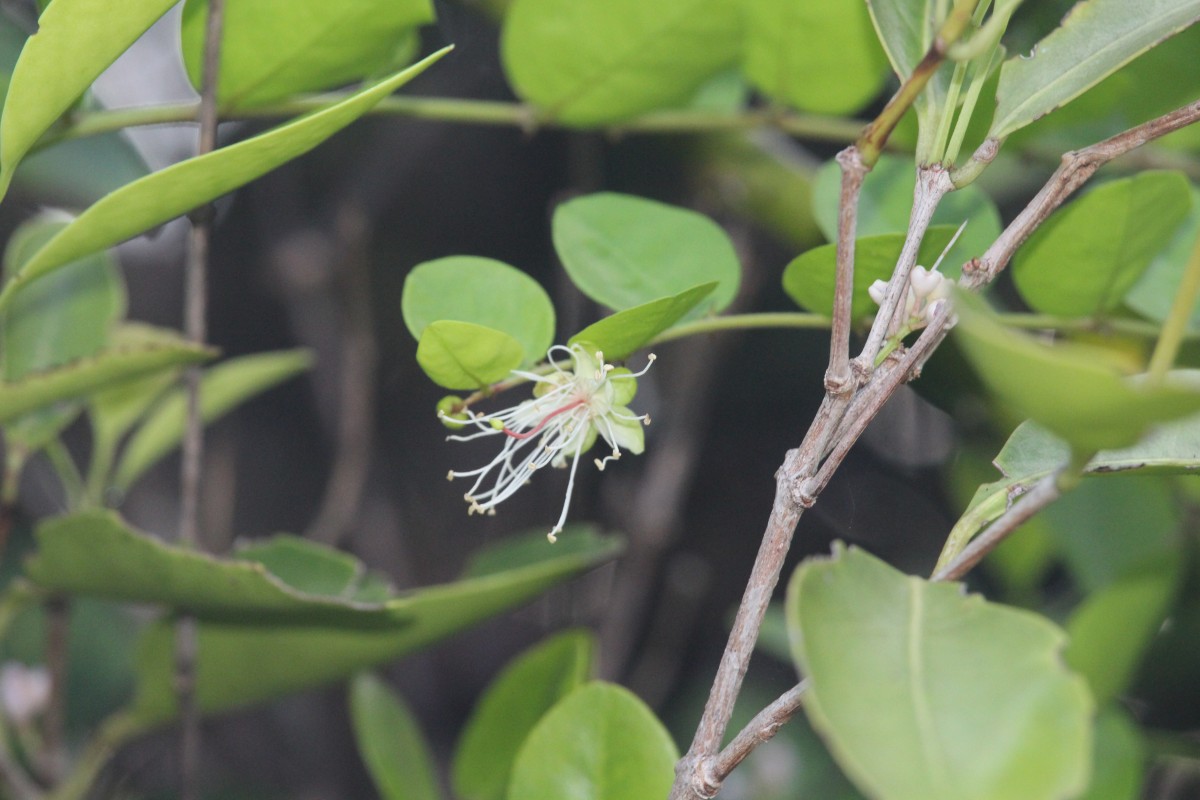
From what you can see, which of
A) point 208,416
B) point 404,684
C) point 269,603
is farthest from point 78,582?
point 404,684

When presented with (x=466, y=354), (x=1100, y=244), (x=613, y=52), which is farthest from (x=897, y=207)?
(x=466, y=354)

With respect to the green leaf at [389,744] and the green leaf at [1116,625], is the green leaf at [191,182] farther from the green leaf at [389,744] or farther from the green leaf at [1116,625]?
the green leaf at [1116,625]

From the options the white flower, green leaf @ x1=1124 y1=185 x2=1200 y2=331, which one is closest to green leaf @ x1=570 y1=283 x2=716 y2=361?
the white flower

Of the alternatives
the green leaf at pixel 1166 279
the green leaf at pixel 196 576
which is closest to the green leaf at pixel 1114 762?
the green leaf at pixel 1166 279

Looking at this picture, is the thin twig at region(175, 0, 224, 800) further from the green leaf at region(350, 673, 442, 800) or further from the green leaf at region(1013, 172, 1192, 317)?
the green leaf at region(1013, 172, 1192, 317)

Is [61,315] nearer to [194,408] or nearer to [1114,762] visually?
[194,408]
